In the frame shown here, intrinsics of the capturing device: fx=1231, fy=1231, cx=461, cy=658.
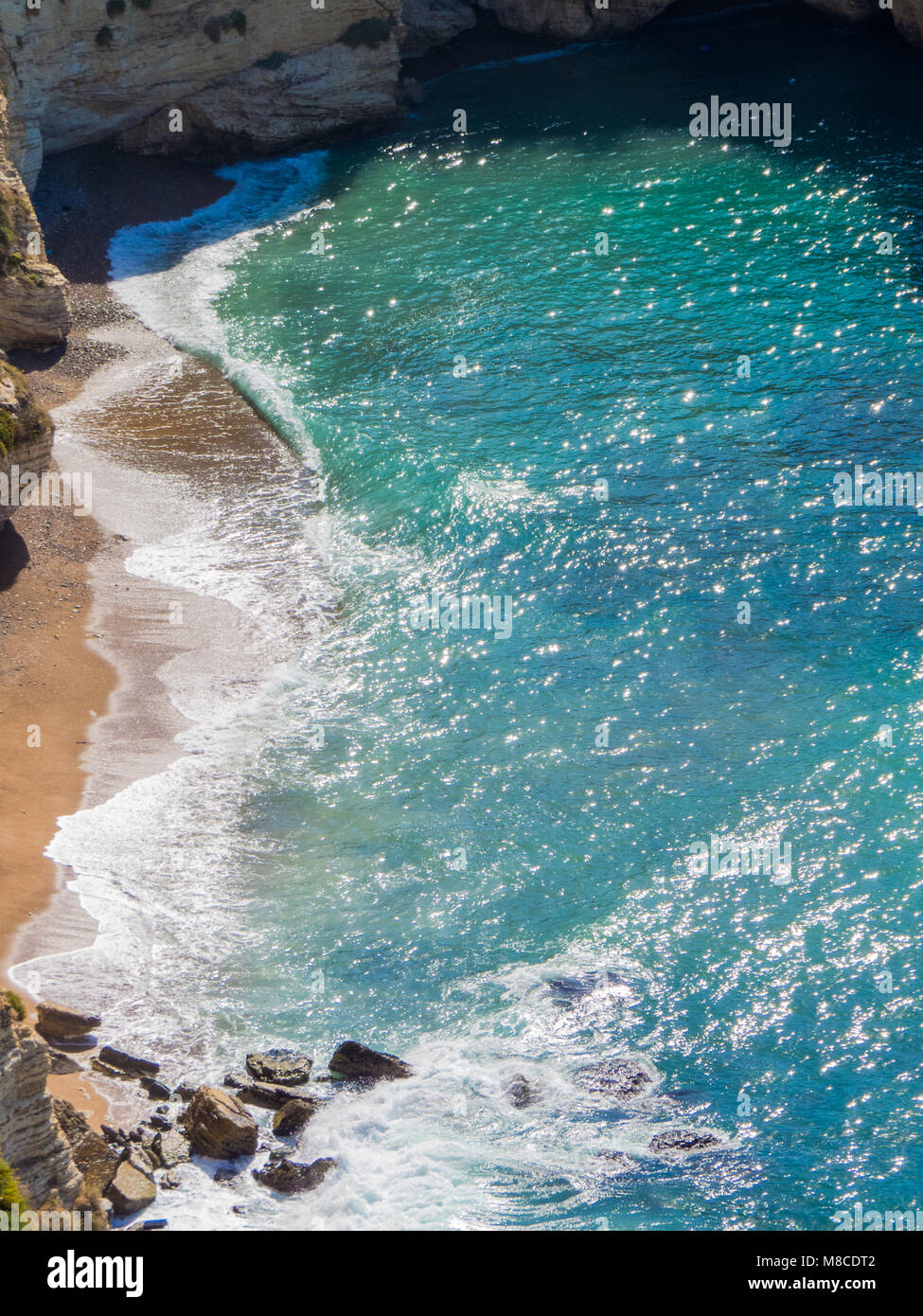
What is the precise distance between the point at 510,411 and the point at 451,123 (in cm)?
2472

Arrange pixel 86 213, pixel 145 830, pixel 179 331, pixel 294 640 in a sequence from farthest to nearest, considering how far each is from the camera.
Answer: pixel 86 213 → pixel 179 331 → pixel 294 640 → pixel 145 830

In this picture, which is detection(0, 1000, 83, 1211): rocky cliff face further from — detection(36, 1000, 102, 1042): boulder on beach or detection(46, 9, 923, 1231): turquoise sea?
detection(36, 1000, 102, 1042): boulder on beach

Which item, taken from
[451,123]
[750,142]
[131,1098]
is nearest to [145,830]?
[131,1098]

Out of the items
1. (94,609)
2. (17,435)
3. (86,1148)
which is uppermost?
(17,435)

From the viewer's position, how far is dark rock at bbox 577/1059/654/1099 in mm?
15445

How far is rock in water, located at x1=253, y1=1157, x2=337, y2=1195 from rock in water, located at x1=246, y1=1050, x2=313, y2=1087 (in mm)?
1197

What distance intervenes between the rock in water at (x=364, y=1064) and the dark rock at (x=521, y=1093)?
1.33 m

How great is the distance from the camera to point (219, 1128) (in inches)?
569

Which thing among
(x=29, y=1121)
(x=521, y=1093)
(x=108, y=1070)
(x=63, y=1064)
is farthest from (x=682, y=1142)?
(x=63, y=1064)

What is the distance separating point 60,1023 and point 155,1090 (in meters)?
1.70

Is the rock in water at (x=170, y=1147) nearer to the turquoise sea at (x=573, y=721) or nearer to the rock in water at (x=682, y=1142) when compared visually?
the turquoise sea at (x=573, y=721)

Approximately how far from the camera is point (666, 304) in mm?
35031

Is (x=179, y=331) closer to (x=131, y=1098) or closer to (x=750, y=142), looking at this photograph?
(x=750, y=142)

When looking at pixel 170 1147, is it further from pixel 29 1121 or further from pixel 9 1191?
pixel 9 1191
